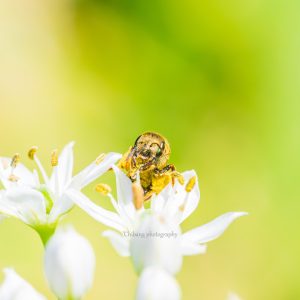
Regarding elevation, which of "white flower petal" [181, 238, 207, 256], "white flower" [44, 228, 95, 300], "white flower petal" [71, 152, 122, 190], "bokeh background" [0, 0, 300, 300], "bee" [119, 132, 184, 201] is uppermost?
"bokeh background" [0, 0, 300, 300]

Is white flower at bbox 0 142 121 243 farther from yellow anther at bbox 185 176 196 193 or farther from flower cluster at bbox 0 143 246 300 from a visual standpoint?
yellow anther at bbox 185 176 196 193

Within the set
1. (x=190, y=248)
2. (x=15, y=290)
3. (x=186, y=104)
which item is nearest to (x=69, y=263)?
(x=15, y=290)

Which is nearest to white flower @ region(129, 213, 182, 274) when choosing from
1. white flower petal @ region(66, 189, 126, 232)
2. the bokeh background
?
white flower petal @ region(66, 189, 126, 232)

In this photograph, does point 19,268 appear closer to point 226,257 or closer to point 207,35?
point 226,257

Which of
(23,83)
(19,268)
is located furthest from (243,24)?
(19,268)

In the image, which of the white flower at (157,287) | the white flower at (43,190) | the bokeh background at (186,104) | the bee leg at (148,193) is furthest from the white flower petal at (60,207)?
the bokeh background at (186,104)
